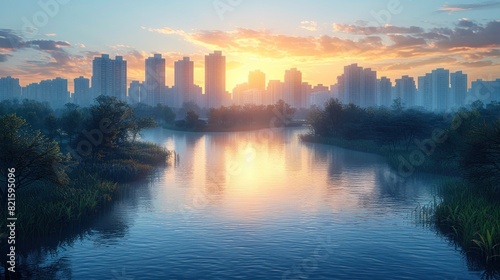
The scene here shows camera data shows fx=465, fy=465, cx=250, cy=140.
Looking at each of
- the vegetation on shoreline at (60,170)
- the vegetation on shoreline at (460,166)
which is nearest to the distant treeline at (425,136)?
the vegetation on shoreline at (460,166)

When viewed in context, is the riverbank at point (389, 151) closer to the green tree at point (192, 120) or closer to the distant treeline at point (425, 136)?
the distant treeline at point (425, 136)

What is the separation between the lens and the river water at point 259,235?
22.4 meters

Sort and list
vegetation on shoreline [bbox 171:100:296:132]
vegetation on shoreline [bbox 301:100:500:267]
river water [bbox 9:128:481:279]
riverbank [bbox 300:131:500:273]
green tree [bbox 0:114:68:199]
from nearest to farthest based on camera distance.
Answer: river water [bbox 9:128:481:279] → riverbank [bbox 300:131:500:273] → vegetation on shoreline [bbox 301:100:500:267] → green tree [bbox 0:114:68:199] → vegetation on shoreline [bbox 171:100:296:132]

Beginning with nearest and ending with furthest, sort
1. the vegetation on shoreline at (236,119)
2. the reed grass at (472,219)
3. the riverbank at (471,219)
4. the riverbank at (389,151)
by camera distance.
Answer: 1. the riverbank at (471,219)
2. the reed grass at (472,219)
3. the riverbank at (389,151)
4. the vegetation on shoreline at (236,119)

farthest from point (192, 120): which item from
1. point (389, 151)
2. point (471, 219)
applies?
point (471, 219)

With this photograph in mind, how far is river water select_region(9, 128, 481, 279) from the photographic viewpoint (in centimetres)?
2236

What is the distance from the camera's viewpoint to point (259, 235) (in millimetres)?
28234

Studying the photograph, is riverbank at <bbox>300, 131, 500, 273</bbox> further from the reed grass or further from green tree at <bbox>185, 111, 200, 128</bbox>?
green tree at <bbox>185, 111, 200, 128</bbox>

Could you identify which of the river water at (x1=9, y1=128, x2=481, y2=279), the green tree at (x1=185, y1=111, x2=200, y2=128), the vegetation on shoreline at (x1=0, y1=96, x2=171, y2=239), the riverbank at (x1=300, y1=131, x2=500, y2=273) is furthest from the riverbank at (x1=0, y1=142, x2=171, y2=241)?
the green tree at (x1=185, y1=111, x2=200, y2=128)

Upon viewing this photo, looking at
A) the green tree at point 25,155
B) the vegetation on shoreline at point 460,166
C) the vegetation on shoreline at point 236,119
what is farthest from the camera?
the vegetation on shoreline at point 236,119

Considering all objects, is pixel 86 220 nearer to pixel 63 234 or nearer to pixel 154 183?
pixel 63 234

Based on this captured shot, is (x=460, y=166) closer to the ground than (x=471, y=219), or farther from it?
farther from it

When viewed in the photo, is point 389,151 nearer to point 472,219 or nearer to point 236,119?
point 472,219

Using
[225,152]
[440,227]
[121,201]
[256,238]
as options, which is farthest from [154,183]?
[225,152]
